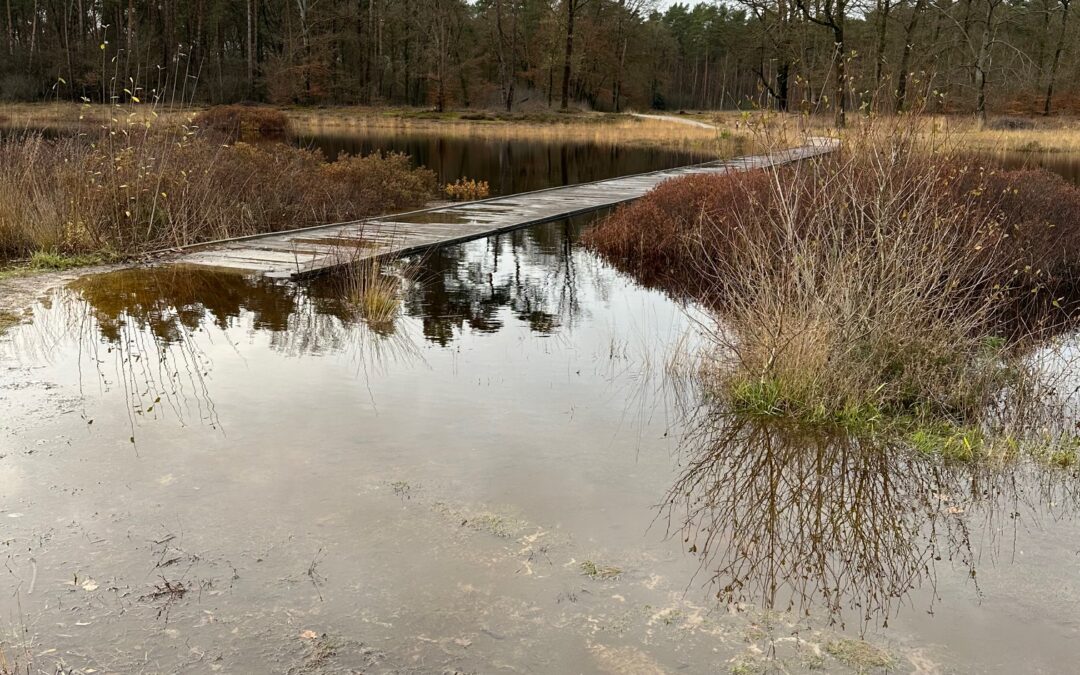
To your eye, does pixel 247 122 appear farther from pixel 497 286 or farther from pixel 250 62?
pixel 250 62

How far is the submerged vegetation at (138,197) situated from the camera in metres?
10.1

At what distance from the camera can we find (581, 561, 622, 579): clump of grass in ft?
12.7

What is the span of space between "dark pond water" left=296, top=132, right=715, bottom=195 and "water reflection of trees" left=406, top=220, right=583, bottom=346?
293 inches

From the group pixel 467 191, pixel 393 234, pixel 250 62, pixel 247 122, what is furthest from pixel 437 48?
pixel 393 234

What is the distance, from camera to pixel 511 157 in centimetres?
2898

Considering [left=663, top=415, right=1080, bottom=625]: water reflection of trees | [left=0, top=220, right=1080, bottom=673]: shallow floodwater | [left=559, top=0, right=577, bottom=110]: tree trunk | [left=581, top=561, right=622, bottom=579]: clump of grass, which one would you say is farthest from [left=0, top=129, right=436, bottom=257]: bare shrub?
[left=559, top=0, right=577, bottom=110]: tree trunk

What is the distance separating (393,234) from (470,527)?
7228 millimetres

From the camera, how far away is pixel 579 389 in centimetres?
659

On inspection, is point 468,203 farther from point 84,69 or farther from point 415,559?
point 84,69

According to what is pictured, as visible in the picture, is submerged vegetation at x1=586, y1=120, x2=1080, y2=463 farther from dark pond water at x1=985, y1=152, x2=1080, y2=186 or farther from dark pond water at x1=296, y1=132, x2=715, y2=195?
dark pond water at x1=985, y1=152, x2=1080, y2=186

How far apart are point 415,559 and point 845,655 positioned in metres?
1.74

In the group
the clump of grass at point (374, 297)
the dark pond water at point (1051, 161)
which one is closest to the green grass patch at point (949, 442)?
the clump of grass at point (374, 297)

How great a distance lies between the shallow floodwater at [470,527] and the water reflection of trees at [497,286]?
4.78 feet

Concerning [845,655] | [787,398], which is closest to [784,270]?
[787,398]
